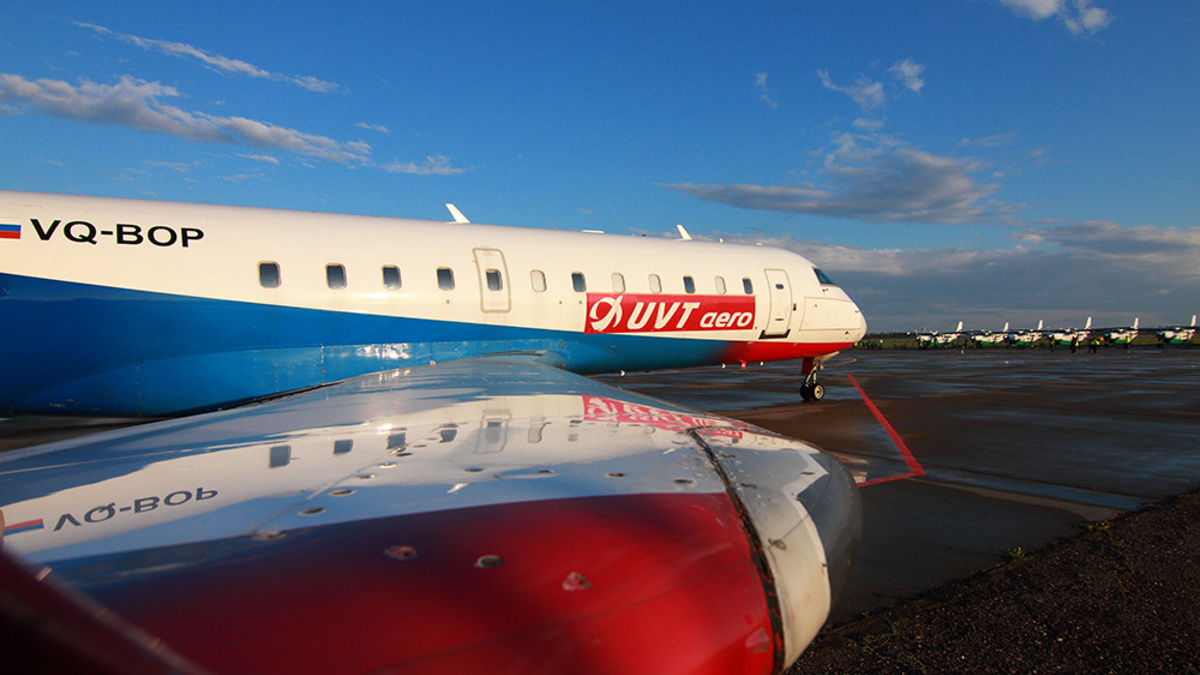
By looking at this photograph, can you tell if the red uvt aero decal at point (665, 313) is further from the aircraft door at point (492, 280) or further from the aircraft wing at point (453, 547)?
the aircraft wing at point (453, 547)

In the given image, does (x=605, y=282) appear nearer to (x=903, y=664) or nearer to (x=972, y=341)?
(x=903, y=664)

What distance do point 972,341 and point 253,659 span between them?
8797cm

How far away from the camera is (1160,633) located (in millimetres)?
3527

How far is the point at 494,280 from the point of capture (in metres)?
8.59

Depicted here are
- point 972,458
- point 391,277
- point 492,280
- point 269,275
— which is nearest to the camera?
point 269,275

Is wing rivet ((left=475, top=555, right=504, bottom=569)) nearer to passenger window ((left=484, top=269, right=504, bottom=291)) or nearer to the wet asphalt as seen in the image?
the wet asphalt

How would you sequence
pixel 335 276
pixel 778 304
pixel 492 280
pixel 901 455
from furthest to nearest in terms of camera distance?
pixel 778 304
pixel 492 280
pixel 901 455
pixel 335 276

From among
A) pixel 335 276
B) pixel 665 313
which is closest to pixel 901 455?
pixel 665 313

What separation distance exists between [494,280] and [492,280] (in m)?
0.03

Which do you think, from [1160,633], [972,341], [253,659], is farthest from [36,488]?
[972,341]

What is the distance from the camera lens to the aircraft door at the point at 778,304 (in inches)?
457

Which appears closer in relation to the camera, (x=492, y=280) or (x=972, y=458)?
(x=972, y=458)

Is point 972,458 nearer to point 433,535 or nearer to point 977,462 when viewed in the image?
point 977,462

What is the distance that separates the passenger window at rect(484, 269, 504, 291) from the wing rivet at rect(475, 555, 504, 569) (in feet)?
24.5
